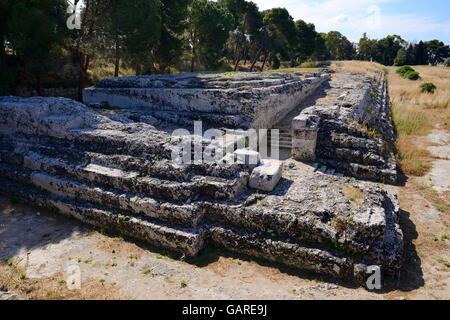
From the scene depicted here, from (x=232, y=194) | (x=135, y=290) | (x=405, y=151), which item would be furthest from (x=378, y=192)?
(x=405, y=151)

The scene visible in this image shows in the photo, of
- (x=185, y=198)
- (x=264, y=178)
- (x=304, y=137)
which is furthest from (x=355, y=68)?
(x=185, y=198)

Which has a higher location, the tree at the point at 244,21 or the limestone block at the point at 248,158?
the tree at the point at 244,21

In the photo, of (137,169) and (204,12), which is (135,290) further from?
(204,12)

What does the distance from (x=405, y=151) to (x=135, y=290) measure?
9.27 m

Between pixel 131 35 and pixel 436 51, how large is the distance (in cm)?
5643

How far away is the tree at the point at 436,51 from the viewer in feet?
162

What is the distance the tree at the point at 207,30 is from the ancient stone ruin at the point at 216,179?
13.5 metres

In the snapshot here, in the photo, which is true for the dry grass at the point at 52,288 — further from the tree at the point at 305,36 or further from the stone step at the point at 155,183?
the tree at the point at 305,36

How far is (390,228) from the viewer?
173 inches

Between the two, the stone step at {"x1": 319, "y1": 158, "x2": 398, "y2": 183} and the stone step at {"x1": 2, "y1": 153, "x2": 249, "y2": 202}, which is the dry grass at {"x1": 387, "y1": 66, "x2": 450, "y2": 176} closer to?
the stone step at {"x1": 319, "y1": 158, "x2": 398, "y2": 183}

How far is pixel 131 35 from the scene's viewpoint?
14.7 meters

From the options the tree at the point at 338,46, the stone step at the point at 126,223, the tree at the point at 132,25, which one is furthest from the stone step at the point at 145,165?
the tree at the point at 338,46

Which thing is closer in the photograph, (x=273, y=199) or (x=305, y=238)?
(x=305, y=238)

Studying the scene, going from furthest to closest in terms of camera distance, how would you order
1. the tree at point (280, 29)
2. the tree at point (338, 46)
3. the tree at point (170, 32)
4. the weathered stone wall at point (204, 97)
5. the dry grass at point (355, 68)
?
the tree at point (338, 46)
the tree at point (280, 29)
the dry grass at point (355, 68)
the tree at point (170, 32)
the weathered stone wall at point (204, 97)
